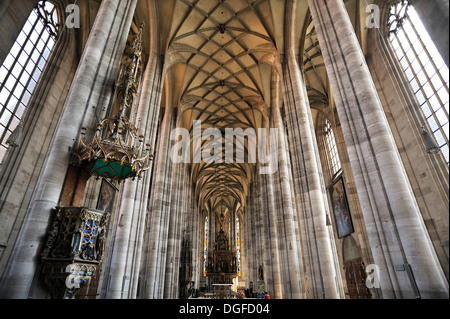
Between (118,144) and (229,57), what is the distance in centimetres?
1361

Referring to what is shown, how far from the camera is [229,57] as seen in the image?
56.3 feet

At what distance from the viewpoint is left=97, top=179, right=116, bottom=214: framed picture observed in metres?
9.70

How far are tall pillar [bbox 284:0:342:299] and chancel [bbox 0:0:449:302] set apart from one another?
0.21 ft

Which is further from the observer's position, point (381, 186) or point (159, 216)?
point (159, 216)

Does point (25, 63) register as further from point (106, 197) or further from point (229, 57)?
point (229, 57)

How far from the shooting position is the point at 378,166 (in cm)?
533

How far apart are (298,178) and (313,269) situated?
3.76 metres

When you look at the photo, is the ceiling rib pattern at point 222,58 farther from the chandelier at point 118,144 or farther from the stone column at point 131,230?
the chandelier at point 118,144

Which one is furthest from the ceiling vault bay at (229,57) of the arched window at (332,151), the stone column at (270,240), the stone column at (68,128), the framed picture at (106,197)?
the framed picture at (106,197)

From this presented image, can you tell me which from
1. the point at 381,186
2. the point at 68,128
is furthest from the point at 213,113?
the point at 381,186

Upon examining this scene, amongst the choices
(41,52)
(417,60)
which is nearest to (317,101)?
(417,60)

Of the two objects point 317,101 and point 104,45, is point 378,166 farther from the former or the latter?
point 317,101

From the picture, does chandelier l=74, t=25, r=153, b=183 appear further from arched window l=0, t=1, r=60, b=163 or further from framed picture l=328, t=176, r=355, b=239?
framed picture l=328, t=176, r=355, b=239

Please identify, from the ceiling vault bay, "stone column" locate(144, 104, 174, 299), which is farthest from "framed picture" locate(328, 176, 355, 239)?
"stone column" locate(144, 104, 174, 299)
